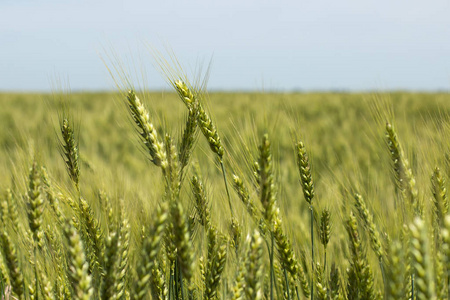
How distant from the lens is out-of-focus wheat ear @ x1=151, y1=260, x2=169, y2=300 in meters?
1.23

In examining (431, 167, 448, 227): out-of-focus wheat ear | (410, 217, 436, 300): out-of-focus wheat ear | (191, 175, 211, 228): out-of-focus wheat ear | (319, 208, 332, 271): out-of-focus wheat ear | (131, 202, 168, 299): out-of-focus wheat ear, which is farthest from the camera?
(319, 208, 332, 271): out-of-focus wheat ear

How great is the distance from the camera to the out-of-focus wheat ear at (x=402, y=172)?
1245 mm

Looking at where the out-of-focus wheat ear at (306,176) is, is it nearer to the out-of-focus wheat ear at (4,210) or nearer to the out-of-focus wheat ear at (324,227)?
the out-of-focus wheat ear at (324,227)

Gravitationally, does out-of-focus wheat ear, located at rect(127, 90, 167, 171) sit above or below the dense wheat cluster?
above

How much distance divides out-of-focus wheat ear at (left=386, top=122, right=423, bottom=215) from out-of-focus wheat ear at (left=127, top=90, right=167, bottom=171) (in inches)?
28.9

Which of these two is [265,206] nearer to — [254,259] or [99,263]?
[254,259]

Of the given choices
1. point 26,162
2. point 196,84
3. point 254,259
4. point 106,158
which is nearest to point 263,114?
point 196,84

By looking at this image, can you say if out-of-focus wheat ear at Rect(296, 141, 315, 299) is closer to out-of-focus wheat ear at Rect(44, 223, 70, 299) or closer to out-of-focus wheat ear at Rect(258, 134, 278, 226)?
out-of-focus wheat ear at Rect(258, 134, 278, 226)

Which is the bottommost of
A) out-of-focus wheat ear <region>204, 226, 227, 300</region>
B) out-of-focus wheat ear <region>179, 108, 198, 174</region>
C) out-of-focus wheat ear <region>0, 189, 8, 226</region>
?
out-of-focus wheat ear <region>204, 226, 227, 300</region>

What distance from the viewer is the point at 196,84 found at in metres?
1.46

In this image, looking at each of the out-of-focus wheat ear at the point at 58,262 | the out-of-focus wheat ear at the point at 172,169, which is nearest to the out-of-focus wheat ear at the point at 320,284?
the out-of-focus wheat ear at the point at 172,169

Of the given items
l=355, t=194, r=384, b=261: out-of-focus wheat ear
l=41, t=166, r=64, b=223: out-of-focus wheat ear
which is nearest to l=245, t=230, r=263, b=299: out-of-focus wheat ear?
l=355, t=194, r=384, b=261: out-of-focus wheat ear

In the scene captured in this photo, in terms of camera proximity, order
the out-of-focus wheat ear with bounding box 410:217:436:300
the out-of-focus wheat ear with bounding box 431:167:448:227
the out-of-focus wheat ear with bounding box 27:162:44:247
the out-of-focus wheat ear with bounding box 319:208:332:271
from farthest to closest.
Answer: the out-of-focus wheat ear with bounding box 319:208:332:271
the out-of-focus wheat ear with bounding box 431:167:448:227
the out-of-focus wheat ear with bounding box 27:162:44:247
the out-of-focus wheat ear with bounding box 410:217:436:300

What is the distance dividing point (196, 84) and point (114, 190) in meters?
0.47
